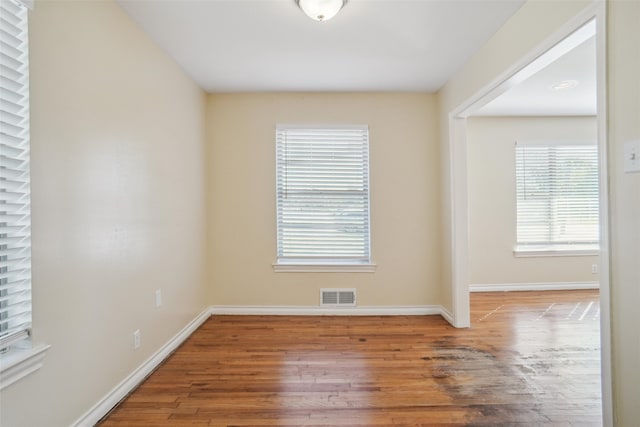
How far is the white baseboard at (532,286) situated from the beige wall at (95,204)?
13.4 ft

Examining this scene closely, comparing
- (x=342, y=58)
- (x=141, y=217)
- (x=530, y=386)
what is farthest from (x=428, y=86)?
(x=141, y=217)

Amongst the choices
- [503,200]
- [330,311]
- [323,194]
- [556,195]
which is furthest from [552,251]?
[323,194]

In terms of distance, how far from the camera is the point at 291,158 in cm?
Result: 358

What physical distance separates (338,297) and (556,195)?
3.62 metres

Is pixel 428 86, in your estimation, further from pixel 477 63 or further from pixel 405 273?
pixel 405 273

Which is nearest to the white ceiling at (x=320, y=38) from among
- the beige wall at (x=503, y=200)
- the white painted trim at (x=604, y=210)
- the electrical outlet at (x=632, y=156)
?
the white painted trim at (x=604, y=210)

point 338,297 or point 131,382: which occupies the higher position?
point 338,297

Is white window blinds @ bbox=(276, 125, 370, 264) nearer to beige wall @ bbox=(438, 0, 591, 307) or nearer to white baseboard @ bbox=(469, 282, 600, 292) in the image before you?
beige wall @ bbox=(438, 0, 591, 307)

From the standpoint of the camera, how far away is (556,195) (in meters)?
4.51

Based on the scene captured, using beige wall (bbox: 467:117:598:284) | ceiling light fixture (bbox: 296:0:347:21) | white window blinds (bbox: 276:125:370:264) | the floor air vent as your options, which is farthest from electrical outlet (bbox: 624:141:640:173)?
beige wall (bbox: 467:117:598:284)

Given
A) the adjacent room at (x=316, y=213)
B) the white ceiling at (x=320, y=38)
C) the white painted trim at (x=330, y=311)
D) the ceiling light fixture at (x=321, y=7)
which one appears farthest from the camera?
the white painted trim at (x=330, y=311)

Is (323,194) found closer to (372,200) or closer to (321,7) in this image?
(372,200)

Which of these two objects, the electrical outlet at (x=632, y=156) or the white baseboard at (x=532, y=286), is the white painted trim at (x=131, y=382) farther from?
the white baseboard at (x=532, y=286)

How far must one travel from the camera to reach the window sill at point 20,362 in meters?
1.24
